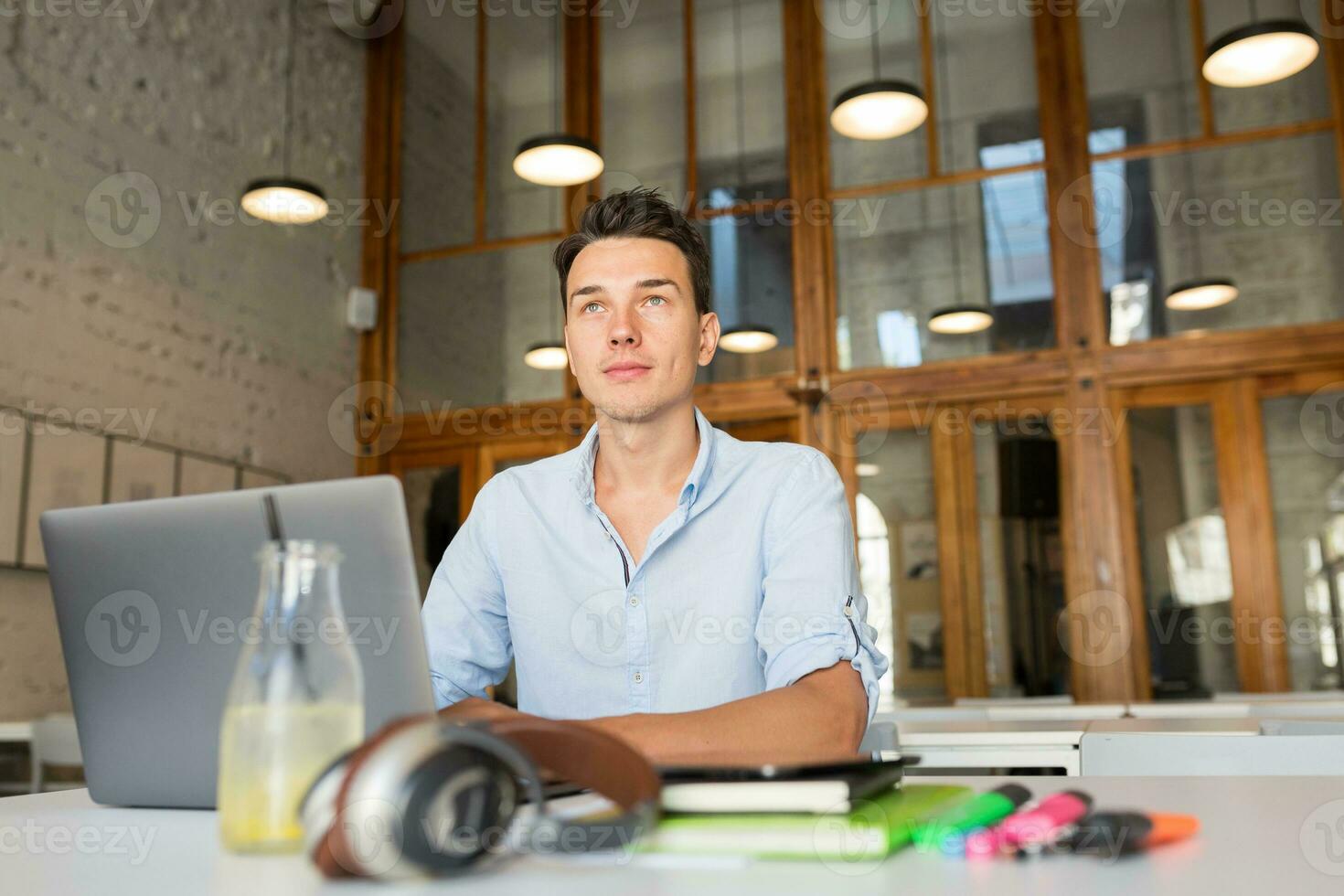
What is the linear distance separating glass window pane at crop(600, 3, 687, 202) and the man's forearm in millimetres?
5419

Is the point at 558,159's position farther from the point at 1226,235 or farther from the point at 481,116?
the point at 1226,235

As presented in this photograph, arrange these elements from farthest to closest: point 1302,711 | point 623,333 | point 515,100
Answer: point 515,100, point 1302,711, point 623,333

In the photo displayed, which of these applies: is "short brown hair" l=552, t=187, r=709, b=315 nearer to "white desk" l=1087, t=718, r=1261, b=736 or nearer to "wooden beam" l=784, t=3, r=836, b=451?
"white desk" l=1087, t=718, r=1261, b=736

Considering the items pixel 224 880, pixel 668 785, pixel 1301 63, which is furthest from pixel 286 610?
pixel 1301 63

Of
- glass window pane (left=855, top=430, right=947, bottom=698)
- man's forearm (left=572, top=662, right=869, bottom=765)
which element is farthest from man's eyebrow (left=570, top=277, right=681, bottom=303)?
glass window pane (left=855, top=430, right=947, bottom=698)

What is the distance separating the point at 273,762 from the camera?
0.73 metres

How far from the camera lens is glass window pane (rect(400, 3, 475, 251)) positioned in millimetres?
6953

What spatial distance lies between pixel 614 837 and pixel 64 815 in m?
0.65

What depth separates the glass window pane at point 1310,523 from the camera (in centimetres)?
525

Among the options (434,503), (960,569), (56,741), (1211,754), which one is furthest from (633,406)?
(434,503)

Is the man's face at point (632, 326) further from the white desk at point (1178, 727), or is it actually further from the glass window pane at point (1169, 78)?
the glass window pane at point (1169, 78)

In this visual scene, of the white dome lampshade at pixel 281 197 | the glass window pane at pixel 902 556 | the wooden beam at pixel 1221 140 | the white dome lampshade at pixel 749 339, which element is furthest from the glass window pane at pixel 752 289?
the white dome lampshade at pixel 281 197

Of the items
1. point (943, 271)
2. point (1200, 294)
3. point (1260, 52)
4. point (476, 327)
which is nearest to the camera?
point (1260, 52)

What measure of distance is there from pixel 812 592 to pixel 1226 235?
497cm
